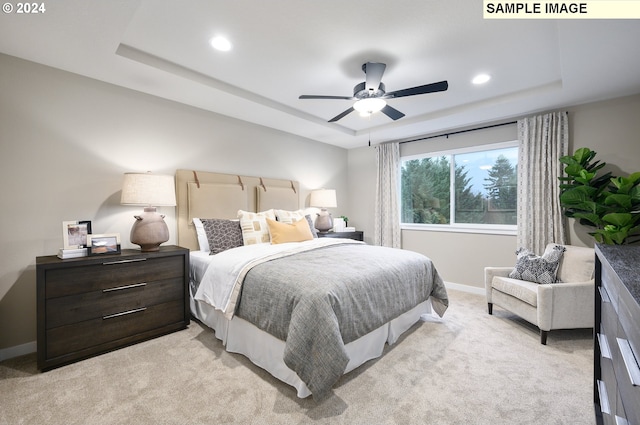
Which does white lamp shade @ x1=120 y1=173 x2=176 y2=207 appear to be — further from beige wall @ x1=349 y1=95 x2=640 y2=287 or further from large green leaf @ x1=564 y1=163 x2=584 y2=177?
large green leaf @ x1=564 y1=163 x2=584 y2=177

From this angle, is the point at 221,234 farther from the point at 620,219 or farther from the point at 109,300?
the point at 620,219

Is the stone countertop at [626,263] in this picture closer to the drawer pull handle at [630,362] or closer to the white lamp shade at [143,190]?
the drawer pull handle at [630,362]

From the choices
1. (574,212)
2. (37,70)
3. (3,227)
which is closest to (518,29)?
(574,212)

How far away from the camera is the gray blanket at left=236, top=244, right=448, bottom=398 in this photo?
1622mm

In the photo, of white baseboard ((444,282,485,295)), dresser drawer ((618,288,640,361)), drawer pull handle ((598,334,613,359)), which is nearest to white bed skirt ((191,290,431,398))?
drawer pull handle ((598,334,613,359))

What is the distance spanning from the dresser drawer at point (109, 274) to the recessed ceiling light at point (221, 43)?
1942 mm

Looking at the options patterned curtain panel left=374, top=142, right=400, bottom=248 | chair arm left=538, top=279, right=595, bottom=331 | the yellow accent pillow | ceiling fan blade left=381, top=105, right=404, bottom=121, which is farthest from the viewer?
patterned curtain panel left=374, top=142, right=400, bottom=248

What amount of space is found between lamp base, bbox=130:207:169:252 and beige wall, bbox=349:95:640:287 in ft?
12.0

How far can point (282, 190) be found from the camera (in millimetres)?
4273

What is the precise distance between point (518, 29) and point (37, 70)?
395 centimetres

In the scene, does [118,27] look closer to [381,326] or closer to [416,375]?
[381,326]

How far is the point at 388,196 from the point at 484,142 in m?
1.65

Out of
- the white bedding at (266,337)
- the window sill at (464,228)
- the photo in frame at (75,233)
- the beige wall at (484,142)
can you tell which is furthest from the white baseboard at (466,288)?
the photo in frame at (75,233)

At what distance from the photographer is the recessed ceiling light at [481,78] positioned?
281cm
